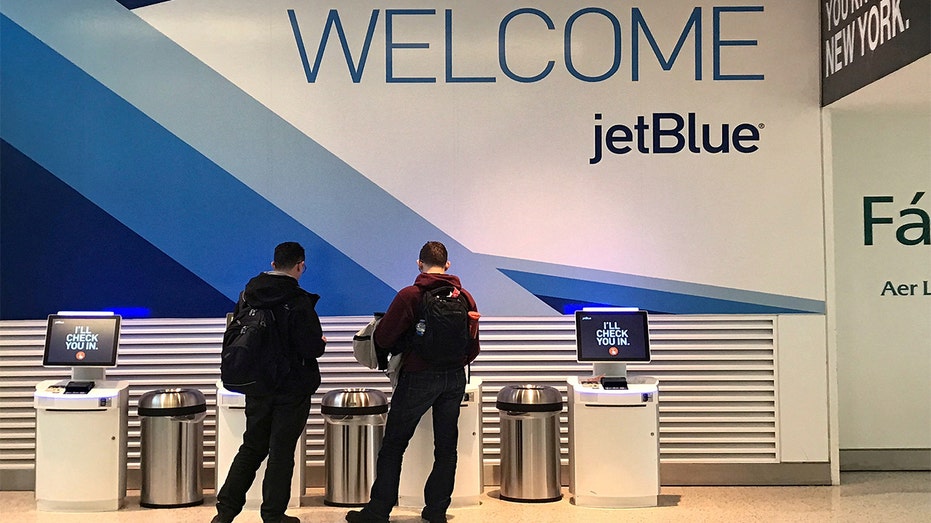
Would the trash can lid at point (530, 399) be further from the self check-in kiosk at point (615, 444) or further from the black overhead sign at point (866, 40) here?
the black overhead sign at point (866, 40)

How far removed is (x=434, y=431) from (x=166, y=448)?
69.2 inches

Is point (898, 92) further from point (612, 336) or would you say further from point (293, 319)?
point (293, 319)

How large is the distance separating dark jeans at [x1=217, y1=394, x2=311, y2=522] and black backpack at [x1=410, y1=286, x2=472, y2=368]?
0.71 meters

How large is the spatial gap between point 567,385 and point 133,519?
110 inches

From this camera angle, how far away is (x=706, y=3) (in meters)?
6.63

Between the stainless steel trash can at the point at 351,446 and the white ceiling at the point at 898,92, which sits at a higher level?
the white ceiling at the point at 898,92

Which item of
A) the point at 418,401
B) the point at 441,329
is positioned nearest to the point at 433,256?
the point at 441,329

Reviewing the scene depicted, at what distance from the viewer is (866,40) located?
563 cm

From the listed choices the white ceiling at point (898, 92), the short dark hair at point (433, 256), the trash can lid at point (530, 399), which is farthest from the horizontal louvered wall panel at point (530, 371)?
the white ceiling at point (898, 92)

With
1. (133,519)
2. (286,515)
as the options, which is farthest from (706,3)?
(133,519)

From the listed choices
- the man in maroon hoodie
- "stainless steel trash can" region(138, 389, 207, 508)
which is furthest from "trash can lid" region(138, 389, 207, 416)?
the man in maroon hoodie

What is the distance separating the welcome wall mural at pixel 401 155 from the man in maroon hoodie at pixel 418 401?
47.5 inches

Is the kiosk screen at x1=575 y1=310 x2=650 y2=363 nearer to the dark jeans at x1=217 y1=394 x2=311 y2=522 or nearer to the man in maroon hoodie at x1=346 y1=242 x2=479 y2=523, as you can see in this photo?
the man in maroon hoodie at x1=346 y1=242 x2=479 y2=523

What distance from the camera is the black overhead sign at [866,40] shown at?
4.85 m
